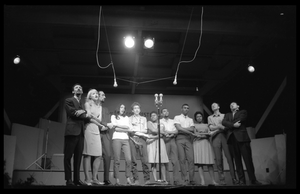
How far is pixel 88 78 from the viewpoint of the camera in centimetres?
1059

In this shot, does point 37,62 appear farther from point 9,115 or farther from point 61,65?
point 9,115

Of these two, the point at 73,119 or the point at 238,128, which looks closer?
the point at 73,119

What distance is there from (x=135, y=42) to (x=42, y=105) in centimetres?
406

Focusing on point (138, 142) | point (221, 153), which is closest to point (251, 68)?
point (221, 153)

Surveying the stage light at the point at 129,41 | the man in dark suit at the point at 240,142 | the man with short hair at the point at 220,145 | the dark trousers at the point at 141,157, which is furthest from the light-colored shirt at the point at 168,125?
the stage light at the point at 129,41

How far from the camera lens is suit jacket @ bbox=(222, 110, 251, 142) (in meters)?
5.94

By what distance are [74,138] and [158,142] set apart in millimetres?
1805

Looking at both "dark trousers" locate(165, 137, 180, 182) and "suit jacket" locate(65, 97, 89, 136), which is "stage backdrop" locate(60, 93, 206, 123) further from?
"suit jacket" locate(65, 97, 89, 136)

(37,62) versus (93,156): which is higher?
(37,62)

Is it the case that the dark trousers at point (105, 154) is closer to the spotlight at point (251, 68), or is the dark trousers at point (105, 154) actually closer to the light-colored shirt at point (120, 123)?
the light-colored shirt at point (120, 123)

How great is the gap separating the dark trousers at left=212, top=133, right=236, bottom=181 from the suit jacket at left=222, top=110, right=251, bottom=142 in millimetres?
168

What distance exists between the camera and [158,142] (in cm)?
621

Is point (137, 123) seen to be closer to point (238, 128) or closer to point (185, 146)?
point (185, 146)

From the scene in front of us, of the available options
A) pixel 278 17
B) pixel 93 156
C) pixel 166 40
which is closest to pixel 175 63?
pixel 166 40
